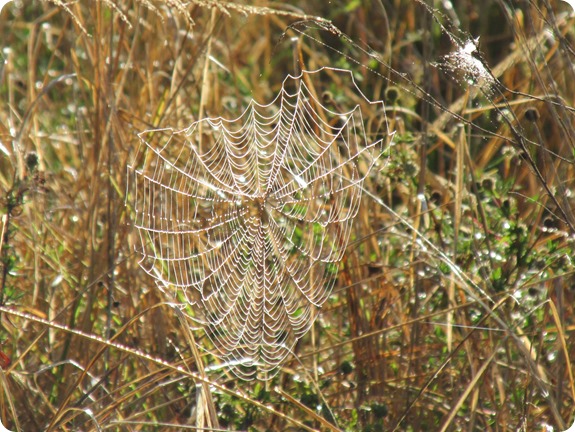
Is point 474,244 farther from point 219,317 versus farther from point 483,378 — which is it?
point 219,317

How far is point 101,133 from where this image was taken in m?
2.11

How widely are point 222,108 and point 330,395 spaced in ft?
3.19

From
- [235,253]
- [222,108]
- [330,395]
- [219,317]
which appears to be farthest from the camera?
[222,108]

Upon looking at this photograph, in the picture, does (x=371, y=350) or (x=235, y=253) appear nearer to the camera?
(x=371, y=350)

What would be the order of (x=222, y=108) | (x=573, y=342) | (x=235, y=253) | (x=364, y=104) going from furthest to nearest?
(x=364, y=104) < (x=222, y=108) < (x=235, y=253) < (x=573, y=342)

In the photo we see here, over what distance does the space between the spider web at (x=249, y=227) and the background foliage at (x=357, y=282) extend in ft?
0.18

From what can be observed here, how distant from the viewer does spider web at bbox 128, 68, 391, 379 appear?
198cm

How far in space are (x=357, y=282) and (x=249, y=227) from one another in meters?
0.52

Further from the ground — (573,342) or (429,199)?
(429,199)

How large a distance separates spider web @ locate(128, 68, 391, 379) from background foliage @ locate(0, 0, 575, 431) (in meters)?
0.05

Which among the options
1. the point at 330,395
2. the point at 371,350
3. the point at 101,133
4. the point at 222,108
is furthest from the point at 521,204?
the point at 101,133

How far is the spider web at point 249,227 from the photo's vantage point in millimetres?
1978

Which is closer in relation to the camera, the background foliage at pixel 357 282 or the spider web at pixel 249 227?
the background foliage at pixel 357 282

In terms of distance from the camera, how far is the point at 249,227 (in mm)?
2305
